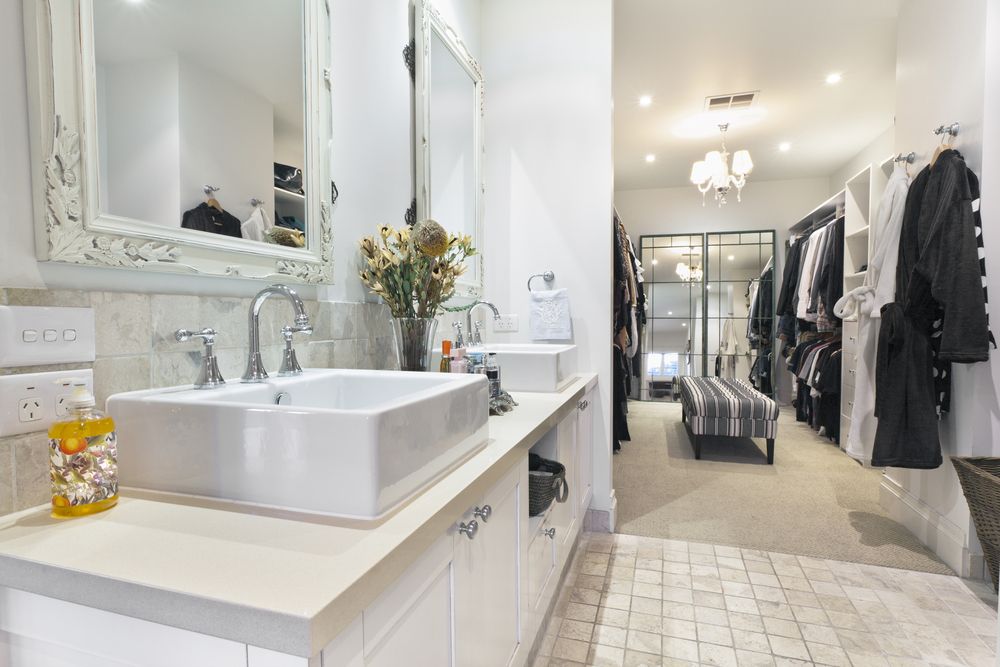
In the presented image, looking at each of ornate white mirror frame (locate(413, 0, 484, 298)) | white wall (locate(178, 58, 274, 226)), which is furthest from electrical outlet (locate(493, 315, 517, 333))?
white wall (locate(178, 58, 274, 226))

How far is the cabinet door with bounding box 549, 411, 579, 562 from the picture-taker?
5.62ft

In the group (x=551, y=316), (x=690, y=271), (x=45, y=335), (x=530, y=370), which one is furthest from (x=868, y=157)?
(x=45, y=335)

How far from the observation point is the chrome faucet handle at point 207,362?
93 cm

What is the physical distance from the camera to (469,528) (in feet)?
2.77

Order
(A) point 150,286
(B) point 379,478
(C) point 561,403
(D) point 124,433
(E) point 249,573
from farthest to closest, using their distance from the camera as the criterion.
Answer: (C) point 561,403, (A) point 150,286, (D) point 124,433, (B) point 379,478, (E) point 249,573

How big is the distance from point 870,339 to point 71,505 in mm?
3038

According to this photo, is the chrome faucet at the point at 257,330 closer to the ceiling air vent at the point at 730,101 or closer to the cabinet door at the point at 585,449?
the cabinet door at the point at 585,449

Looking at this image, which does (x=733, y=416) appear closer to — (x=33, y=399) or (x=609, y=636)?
(x=609, y=636)

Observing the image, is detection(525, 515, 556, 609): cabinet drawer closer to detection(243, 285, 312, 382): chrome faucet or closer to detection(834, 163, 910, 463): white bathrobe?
detection(243, 285, 312, 382): chrome faucet

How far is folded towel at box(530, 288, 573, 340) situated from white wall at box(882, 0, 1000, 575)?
5.56ft

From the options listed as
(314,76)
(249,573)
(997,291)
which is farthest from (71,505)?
(997,291)

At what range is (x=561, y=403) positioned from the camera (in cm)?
160

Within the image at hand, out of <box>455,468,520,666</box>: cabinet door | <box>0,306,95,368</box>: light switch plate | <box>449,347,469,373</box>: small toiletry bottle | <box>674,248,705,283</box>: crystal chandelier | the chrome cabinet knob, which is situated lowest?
<box>455,468,520,666</box>: cabinet door

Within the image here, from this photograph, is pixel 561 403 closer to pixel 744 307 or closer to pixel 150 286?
pixel 150 286
